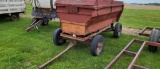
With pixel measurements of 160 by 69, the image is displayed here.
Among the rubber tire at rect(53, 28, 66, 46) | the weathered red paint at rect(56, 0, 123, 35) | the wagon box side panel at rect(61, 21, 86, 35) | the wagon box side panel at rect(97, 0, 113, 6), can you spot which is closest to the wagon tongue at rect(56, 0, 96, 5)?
the weathered red paint at rect(56, 0, 123, 35)

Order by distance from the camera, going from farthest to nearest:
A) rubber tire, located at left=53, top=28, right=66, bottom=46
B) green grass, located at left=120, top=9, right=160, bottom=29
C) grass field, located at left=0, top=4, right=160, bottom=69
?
green grass, located at left=120, top=9, right=160, bottom=29
rubber tire, located at left=53, top=28, right=66, bottom=46
grass field, located at left=0, top=4, right=160, bottom=69

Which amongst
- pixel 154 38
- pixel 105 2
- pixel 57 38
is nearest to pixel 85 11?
pixel 105 2

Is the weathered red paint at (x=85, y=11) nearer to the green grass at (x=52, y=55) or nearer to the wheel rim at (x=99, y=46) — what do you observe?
the wheel rim at (x=99, y=46)

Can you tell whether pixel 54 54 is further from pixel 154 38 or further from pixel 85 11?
pixel 154 38

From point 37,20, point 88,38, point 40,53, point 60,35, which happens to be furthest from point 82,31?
point 37,20

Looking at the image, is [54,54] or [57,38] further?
[57,38]

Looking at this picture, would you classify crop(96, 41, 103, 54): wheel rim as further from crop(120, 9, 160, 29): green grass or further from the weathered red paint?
crop(120, 9, 160, 29): green grass

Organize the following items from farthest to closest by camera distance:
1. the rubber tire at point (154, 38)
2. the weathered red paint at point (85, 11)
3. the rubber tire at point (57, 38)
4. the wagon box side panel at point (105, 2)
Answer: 1. the rubber tire at point (57, 38)
2. the rubber tire at point (154, 38)
3. the wagon box side panel at point (105, 2)
4. the weathered red paint at point (85, 11)

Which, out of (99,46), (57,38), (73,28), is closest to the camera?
(73,28)

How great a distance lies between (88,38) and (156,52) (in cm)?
237

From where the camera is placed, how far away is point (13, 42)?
6.51 meters

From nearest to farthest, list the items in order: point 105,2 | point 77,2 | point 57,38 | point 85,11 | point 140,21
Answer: point 85,11, point 77,2, point 105,2, point 57,38, point 140,21

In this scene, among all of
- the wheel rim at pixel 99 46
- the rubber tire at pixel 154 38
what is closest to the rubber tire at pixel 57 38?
the wheel rim at pixel 99 46

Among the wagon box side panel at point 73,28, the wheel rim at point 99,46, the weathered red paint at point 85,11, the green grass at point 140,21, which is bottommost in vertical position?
the wheel rim at point 99,46
